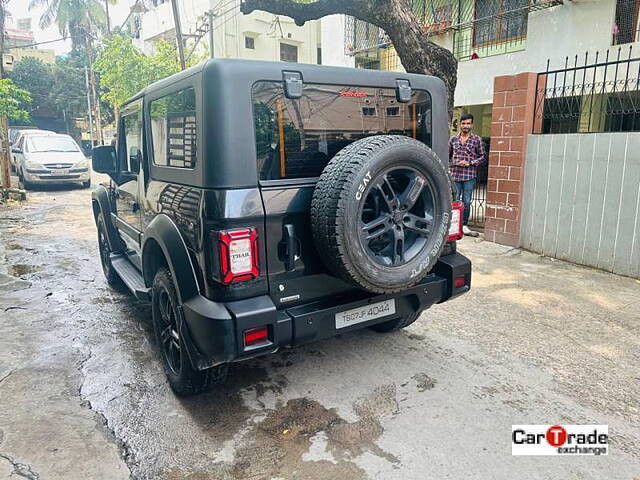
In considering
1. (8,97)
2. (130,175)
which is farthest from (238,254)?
(8,97)

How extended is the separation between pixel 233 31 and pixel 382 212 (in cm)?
2432

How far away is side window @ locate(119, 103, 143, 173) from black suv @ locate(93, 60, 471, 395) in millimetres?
523

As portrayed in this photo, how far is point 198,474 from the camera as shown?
2.39 m

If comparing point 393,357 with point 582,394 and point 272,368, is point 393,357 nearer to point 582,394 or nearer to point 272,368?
point 272,368

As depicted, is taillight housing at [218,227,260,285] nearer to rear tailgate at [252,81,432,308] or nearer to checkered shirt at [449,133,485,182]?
rear tailgate at [252,81,432,308]

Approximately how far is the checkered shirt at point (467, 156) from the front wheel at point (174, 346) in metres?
4.87

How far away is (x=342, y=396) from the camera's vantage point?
3086 millimetres

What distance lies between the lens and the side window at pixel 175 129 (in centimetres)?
274

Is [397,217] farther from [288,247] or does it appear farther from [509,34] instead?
[509,34]

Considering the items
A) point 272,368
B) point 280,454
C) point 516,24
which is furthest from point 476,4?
→ point 280,454

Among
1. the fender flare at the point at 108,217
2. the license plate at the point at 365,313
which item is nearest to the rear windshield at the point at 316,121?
the license plate at the point at 365,313

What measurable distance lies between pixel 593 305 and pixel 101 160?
15.8 ft

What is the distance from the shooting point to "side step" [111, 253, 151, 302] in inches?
143

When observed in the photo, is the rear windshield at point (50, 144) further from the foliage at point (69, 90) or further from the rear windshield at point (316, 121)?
the foliage at point (69, 90)
